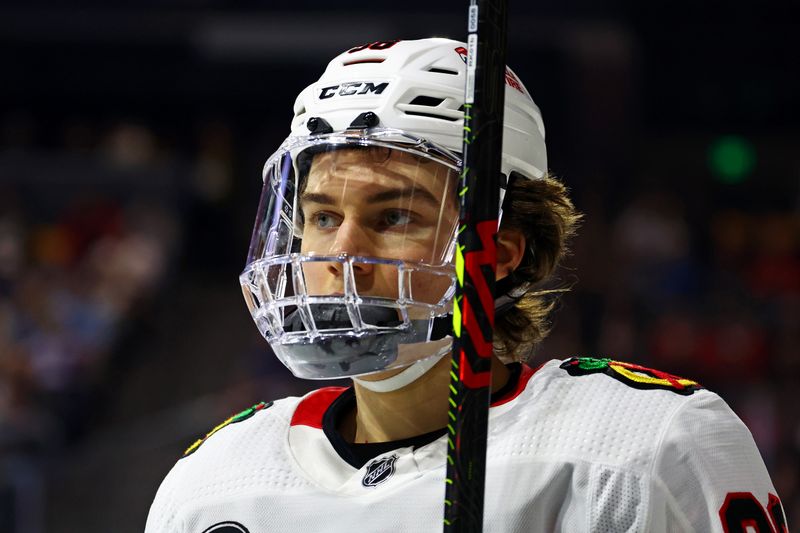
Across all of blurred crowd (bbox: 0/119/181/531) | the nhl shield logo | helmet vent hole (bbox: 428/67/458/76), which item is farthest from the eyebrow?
blurred crowd (bbox: 0/119/181/531)

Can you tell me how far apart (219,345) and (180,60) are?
9.83 feet

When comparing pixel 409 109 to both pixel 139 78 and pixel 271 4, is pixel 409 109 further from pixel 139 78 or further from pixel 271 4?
pixel 139 78

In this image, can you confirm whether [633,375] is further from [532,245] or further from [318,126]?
[318,126]

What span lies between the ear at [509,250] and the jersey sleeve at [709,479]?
0.37m

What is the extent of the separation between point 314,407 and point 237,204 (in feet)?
20.5

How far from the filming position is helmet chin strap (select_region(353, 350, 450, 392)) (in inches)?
67.9

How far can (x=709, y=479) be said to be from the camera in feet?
4.92

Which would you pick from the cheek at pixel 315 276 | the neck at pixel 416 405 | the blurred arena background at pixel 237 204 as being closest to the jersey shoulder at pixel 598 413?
the neck at pixel 416 405

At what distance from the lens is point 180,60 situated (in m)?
9.14

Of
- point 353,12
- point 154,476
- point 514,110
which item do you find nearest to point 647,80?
point 353,12

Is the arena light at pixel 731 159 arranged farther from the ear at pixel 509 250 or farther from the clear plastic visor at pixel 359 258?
the clear plastic visor at pixel 359 258

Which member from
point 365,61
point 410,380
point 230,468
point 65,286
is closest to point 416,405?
point 410,380

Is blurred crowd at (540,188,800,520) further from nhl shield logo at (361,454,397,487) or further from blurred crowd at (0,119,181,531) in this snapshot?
nhl shield logo at (361,454,397,487)

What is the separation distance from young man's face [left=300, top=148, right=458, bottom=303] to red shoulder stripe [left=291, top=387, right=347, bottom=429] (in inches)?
11.2
